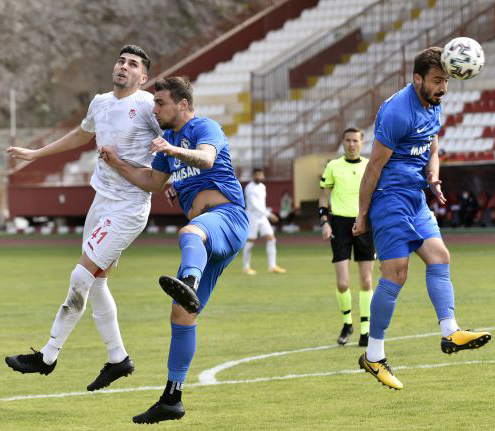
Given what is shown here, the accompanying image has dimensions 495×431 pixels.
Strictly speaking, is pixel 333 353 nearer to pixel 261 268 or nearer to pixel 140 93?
pixel 140 93

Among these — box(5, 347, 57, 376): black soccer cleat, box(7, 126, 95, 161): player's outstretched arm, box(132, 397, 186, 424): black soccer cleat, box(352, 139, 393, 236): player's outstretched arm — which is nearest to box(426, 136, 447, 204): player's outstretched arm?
box(352, 139, 393, 236): player's outstretched arm

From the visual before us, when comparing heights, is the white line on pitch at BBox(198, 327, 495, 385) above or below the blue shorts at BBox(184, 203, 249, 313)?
below

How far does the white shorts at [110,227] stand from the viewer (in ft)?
33.0

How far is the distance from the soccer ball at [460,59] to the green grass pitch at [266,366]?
2405 mm

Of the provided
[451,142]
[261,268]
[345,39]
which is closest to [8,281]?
[261,268]

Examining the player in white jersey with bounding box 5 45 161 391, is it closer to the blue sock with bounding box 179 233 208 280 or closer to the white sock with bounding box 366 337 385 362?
the blue sock with bounding box 179 233 208 280

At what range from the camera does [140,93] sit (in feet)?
33.9

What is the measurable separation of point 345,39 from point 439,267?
37863mm

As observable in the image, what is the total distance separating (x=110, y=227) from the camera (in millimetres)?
10109

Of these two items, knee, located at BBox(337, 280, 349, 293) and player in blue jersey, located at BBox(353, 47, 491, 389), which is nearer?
player in blue jersey, located at BBox(353, 47, 491, 389)

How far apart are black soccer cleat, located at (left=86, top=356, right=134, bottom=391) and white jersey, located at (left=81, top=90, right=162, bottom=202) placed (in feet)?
4.31

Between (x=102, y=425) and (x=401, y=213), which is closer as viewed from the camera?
(x=102, y=425)

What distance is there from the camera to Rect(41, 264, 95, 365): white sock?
9984mm

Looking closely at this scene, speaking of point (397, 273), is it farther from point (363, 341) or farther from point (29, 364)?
point (363, 341)
